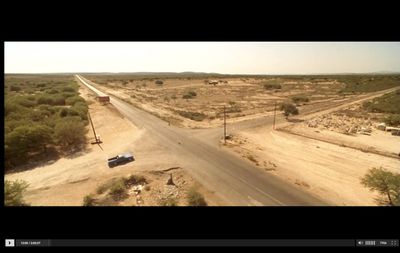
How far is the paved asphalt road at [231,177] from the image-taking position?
43.0 feet

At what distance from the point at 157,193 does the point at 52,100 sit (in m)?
33.4

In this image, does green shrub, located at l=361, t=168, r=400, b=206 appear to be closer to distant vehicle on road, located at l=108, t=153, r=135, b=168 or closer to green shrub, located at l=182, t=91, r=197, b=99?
distant vehicle on road, located at l=108, t=153, r=135, b=168

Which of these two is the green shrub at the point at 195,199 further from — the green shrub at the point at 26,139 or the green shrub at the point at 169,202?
the green shrub at the point at 26,139

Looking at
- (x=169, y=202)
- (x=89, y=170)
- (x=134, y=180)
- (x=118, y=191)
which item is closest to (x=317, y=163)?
(x=169, y=202)

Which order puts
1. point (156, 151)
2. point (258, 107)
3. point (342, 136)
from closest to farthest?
point (156, 151), point (342, 136), point (258, 107)

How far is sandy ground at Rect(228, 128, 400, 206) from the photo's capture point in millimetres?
14172

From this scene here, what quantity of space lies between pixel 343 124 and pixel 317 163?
52.1 ft

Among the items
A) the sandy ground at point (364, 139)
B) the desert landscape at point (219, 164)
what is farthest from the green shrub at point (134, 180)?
the sandy ground at point (364, 139)

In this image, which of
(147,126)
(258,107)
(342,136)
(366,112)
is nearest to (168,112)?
(147,126)

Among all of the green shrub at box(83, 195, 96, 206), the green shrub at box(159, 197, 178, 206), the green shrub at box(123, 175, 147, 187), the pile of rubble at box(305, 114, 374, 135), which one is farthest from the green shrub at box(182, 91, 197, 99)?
the green shrub at box(83, 195, 96, 206)

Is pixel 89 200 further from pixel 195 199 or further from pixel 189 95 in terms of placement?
pixel 189 95

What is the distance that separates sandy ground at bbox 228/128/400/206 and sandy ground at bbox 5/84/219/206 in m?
6.22
